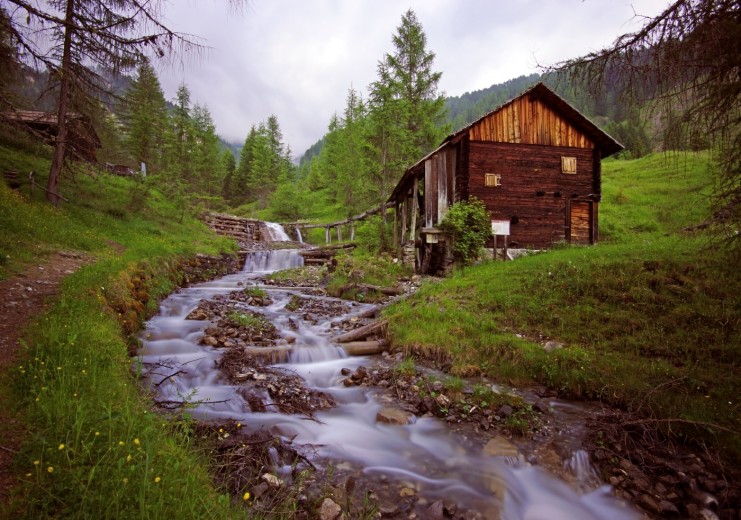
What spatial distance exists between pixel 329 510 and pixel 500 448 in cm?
276

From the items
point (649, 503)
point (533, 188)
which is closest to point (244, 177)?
point (533, 188)

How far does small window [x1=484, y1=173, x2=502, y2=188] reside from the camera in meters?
17.5

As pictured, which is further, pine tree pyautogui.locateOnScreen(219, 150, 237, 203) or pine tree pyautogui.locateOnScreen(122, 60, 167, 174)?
pine tree pyautogui.locateOnScreen(219, 150, 237, 203)

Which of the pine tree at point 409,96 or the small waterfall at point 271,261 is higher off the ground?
the pine tree at point 409,96

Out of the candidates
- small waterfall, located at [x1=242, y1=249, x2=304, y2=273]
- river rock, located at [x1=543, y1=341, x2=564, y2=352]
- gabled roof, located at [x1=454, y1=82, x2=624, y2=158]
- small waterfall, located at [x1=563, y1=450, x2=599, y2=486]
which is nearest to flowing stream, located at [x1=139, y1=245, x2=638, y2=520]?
small waterfall, located at [x1=563, y1=450, x2=599, y2=486]

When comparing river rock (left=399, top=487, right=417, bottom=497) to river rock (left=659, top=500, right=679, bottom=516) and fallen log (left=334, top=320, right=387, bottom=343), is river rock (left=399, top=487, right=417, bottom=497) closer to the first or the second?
river rock (left=659, top=500, right=679, bottom=516)

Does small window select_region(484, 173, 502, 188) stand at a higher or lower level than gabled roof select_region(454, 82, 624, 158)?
lower

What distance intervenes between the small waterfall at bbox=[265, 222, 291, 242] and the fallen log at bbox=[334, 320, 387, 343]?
30.2 m

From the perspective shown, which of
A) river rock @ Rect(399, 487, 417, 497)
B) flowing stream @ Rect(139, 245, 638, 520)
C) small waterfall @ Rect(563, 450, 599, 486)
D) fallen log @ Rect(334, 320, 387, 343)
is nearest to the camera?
river rock @ Rect(399, 487, 417, 497)

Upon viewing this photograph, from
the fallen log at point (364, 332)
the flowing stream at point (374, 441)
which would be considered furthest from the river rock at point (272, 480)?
the fallen log at point (364, 332)

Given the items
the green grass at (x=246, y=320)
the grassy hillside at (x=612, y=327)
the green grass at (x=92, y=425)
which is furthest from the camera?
the green grass at (x=246, y=320)

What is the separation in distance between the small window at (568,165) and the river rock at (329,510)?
62.5 ft

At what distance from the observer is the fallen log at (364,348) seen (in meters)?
8.54

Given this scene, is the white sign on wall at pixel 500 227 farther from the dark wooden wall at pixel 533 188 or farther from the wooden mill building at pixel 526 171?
the dark wooden wall at pixel 533 188
